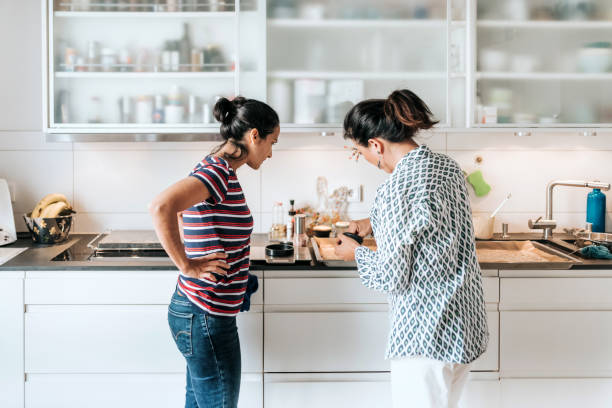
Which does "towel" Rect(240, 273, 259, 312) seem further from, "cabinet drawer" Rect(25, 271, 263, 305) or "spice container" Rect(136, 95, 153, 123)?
"spice container" Rect(136, 95, 153, 123)

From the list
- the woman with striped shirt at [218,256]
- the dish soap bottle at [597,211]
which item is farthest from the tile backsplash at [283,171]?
the woman with striped shirt at [218,256]

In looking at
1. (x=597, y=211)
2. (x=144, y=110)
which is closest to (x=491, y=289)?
(x=597, y=211)

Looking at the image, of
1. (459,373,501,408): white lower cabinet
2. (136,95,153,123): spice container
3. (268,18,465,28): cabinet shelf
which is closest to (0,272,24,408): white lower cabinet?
(136,95,153,123): spice container

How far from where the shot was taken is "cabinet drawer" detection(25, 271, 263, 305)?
199 centimetres

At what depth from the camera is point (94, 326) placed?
2002 mm

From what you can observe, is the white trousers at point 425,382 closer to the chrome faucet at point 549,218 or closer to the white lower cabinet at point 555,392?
the white lower cabinet at point 555,392

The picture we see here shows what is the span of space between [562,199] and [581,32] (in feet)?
2.68

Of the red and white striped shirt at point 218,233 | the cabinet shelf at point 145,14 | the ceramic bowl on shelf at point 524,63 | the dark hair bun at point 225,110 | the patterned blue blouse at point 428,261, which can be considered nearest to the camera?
the patterned blue blouse at point 428,261

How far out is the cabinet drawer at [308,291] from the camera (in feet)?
6.59

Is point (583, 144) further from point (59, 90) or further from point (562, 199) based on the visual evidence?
point (59, 90)

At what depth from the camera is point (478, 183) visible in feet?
→ 8.74

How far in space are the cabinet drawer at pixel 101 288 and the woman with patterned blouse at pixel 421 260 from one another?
0.77 metres

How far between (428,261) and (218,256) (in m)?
0.56

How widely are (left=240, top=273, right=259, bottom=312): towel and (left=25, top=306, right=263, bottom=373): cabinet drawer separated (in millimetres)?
197
